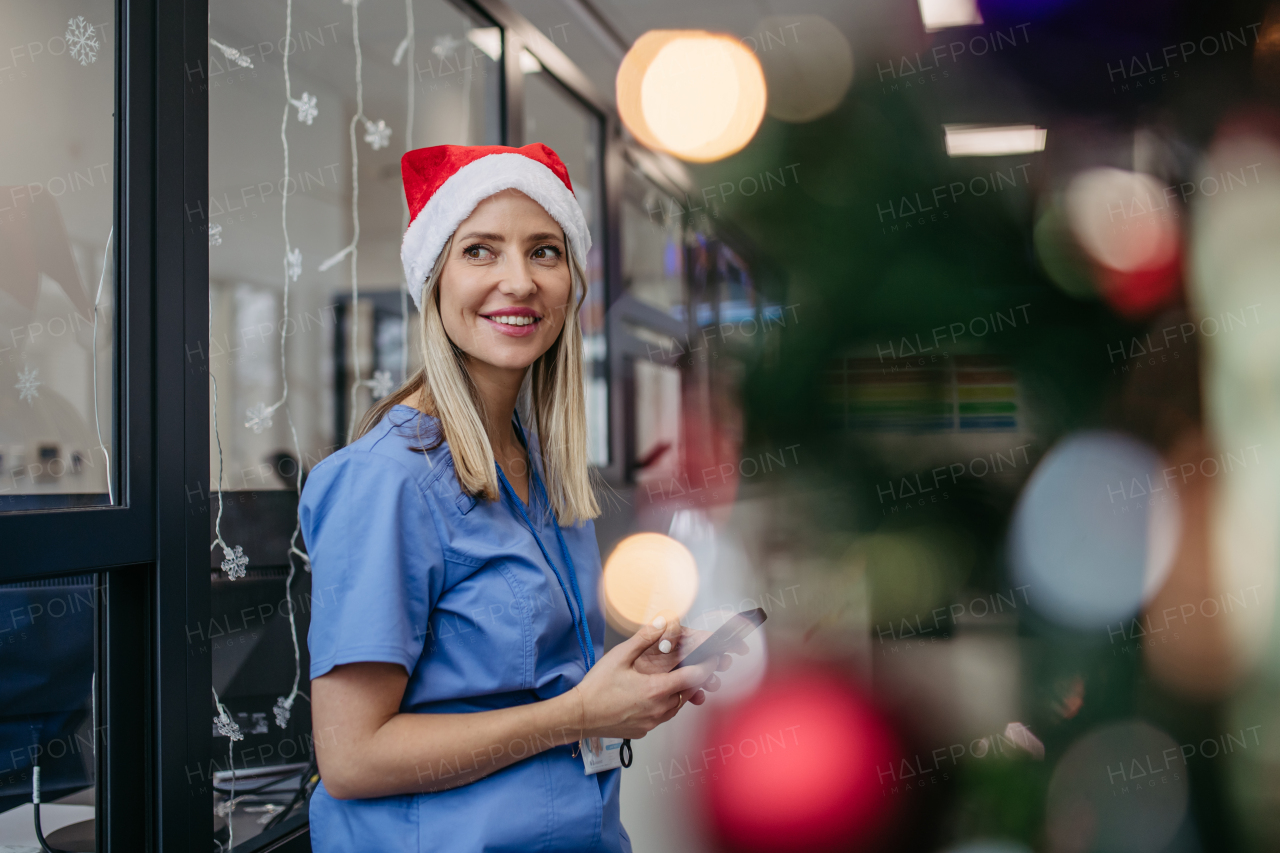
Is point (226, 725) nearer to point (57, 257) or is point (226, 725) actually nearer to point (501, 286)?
point (57, 257)

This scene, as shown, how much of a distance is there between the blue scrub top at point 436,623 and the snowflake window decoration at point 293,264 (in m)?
0.64

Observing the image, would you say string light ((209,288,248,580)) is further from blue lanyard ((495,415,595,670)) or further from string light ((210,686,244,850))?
blue lanyard ((495,415,595,670))

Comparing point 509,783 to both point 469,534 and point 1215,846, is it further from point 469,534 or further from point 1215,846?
point 1215,846

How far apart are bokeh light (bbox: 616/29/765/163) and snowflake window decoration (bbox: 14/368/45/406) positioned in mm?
1046

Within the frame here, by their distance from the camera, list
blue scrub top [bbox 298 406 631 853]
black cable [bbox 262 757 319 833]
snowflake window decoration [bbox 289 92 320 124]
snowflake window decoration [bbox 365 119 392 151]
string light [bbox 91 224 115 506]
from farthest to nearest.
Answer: snowflake window decoration [bbox 365 119 392 151], snowflake window decoration [bbox 289 92 320 124], black cable [bbox 262 757 319 833], string light [bbox 91 224 115 506], blue scrub top [bbox 298 406 631 853]

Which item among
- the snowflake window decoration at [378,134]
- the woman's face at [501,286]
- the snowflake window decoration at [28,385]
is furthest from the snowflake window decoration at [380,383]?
the woman's face at [501,286]

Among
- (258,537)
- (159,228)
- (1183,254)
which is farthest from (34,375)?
(1183,254)

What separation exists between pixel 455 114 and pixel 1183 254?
149 cm

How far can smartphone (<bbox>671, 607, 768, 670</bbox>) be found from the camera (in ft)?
2.06

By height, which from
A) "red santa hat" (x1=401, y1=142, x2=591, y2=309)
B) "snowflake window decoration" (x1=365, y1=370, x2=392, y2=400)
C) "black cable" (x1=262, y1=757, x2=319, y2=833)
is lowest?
"black cable" (x1=262, y1=757, x2=319, y2=833)

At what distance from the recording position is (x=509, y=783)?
57cm

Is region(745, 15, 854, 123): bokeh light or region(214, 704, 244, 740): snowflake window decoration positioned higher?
region(745, 15, 854, 123): bokeh light

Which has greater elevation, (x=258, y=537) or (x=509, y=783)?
(x=258, y=537)

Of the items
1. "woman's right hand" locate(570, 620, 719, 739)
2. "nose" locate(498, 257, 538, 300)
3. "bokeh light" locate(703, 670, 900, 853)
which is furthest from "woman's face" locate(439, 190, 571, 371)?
"bokeh light" locate(703, 670, 900, 853)
